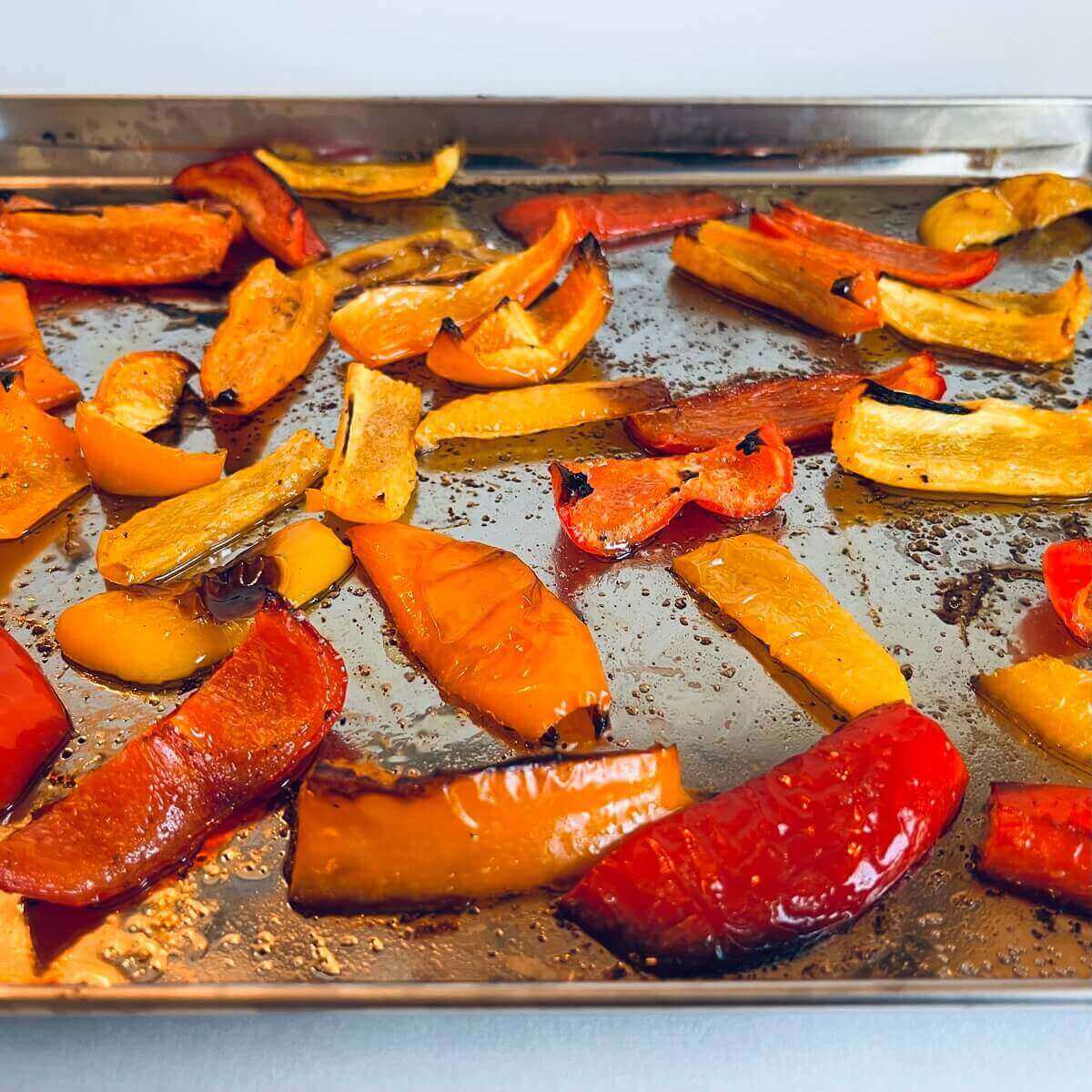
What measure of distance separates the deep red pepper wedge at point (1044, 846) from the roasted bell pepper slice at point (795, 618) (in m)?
0.17

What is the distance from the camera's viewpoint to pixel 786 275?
69.0 inches

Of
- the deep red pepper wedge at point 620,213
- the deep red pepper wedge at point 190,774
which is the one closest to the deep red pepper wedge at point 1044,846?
the deep red pepper wedge at point 190,774

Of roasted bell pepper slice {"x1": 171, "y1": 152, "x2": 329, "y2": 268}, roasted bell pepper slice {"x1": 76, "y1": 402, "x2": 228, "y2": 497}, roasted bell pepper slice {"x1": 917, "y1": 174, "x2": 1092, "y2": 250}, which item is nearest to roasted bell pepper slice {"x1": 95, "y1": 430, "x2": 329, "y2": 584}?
roasted bell pepper slice {"x1": 76, "y1": 402, "x2": 228, "y2": 497}

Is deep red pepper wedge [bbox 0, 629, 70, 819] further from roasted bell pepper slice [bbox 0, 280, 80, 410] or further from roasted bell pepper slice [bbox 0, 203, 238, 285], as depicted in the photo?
roasted bell pepper slice [bbox 0, 203, 238, 285]

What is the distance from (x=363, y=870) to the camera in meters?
0.96

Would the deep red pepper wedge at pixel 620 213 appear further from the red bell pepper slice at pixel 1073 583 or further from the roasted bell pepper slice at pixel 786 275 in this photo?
the red bell pepper slice at pixel 1073 583

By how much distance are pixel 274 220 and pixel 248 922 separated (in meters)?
1.21

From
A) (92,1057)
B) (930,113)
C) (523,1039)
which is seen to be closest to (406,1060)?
(523,1039)

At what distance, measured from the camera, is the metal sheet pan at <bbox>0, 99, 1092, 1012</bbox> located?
0.93 m

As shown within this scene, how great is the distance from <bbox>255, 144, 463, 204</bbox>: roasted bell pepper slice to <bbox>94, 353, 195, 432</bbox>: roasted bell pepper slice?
605 mm

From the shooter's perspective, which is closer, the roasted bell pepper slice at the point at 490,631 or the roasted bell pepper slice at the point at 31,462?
the roasted bell pepper slice at the point at 490,631

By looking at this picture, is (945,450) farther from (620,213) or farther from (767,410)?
(620,213)

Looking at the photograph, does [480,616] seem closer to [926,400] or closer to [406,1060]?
[406,1060]

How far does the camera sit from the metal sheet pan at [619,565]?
934 mm
